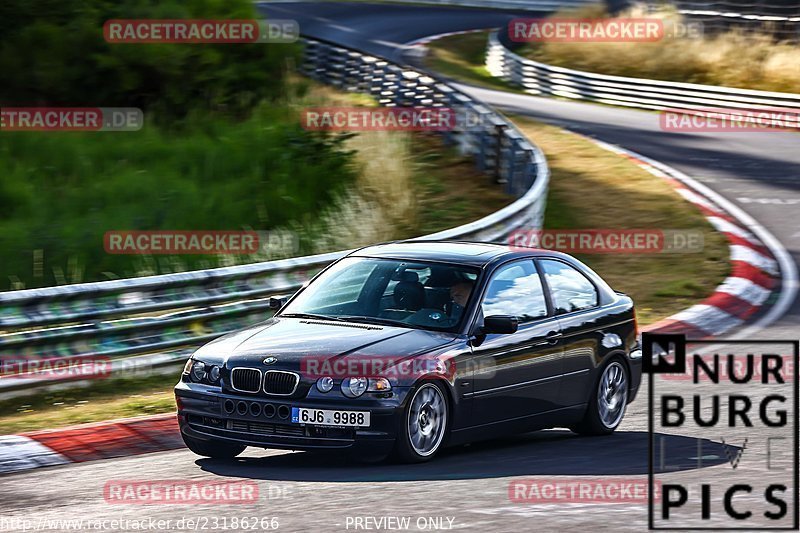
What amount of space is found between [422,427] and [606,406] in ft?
6.92

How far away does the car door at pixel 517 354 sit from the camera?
27.7 feet

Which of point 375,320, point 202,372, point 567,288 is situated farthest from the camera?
point 567,288

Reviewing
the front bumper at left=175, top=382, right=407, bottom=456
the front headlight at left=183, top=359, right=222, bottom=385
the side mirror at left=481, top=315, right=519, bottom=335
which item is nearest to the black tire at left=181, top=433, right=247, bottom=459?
the front bumper at left=175, top=382, right=407, bottom=456

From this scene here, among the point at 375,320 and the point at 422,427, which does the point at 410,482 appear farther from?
the point at 375,320

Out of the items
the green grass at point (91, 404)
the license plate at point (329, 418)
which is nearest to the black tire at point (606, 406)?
the license plate at point (329, 418)

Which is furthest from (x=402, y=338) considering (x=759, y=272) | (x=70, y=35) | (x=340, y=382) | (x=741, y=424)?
(x=70, y=35)

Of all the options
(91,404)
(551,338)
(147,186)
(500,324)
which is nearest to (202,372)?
(500,324)

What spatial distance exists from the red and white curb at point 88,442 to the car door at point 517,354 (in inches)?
86.1

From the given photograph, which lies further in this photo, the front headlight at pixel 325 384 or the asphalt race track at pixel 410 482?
the front headlight at pixel 325 384

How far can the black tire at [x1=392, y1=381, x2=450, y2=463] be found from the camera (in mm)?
7727

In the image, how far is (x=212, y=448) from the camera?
8.21 meters

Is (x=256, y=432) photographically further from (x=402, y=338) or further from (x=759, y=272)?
(x=759, y=272)

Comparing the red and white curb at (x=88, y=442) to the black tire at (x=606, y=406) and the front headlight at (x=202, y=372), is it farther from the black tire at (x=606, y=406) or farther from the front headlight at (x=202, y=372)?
the black tire at (x=606, y=406)

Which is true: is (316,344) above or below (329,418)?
above
